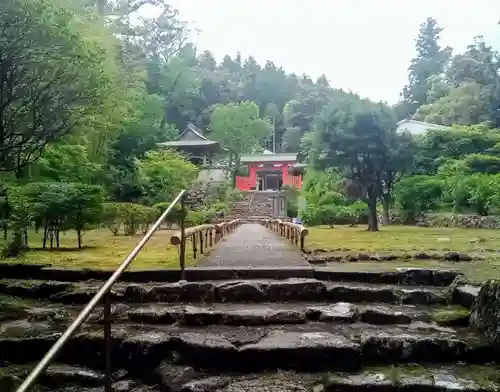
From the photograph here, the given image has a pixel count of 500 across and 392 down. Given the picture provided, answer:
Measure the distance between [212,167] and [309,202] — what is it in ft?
46.4

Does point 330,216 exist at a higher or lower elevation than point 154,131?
lower

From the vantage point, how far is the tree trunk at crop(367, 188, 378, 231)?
45.4ft

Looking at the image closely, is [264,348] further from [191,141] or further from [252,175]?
[252,175]

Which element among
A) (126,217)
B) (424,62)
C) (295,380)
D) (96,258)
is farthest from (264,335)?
(424,62)

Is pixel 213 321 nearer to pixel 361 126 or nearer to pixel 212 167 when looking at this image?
pixel 361 126

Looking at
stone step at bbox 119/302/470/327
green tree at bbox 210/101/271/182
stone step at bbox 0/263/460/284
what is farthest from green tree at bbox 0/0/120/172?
green tree at bbox 210/101/271/182

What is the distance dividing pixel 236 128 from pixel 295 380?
119ft

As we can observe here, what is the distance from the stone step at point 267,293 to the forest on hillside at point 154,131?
2363mm

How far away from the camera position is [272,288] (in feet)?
12.7

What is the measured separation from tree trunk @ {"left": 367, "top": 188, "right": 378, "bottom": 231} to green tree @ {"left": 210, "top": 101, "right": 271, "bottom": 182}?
2331 centimetres

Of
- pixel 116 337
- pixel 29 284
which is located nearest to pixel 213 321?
pixel 116 337

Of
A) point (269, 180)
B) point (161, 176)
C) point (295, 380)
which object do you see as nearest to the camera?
point (295, 380)

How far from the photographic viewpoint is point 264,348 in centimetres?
271

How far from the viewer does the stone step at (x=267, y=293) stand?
3.81m
